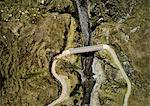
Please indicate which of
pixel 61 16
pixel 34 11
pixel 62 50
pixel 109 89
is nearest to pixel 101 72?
pixel 109 89

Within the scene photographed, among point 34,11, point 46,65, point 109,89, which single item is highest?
point 34,11

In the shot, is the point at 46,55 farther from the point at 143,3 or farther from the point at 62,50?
the point at 143,3

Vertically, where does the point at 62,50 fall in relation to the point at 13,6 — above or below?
below

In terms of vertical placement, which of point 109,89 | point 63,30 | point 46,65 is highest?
point 63,30

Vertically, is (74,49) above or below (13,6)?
below

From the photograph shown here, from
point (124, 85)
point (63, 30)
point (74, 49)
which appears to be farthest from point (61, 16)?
point (124, 85)

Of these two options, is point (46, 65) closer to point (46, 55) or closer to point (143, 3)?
point (46, 55)
